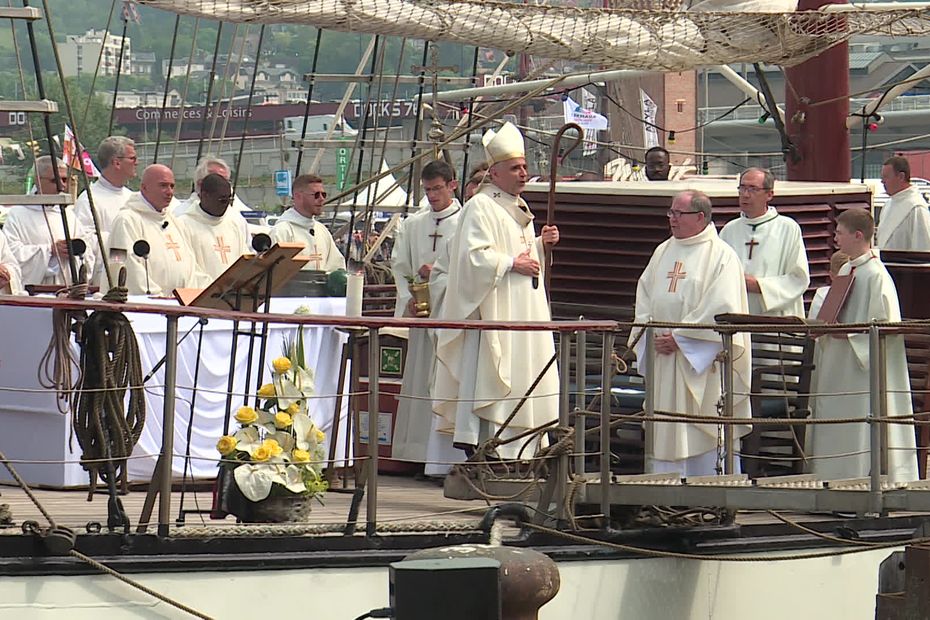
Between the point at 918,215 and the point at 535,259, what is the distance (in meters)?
5.66

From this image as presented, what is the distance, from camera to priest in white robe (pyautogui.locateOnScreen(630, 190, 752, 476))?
28.8 feet

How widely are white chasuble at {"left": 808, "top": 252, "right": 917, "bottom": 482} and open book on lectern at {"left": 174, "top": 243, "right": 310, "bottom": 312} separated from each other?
115 inches

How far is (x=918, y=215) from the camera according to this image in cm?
1365

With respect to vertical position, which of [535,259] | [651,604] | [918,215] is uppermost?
[918,215]

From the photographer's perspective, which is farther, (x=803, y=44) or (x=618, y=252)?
(x=618, y=252)

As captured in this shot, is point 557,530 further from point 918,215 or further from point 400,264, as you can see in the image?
point 918,215

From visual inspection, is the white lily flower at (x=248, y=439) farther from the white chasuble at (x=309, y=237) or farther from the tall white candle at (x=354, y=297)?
the white chasuble at (x=309, y=237)

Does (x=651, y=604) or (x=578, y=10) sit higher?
(x=578, y=10)

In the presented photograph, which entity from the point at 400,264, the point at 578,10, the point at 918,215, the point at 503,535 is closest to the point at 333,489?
the point at 503,535

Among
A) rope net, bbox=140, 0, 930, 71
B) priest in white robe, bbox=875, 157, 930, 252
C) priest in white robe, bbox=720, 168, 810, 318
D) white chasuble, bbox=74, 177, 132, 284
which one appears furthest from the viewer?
priest in white robe, bbox=875, 157, 930, 252

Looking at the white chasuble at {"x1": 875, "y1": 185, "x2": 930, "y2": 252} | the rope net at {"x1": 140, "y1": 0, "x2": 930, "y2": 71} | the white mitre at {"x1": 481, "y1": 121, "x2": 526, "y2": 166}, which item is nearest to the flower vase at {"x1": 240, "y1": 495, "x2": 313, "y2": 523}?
the rope net at {"x1": 140, "y1": 0, "x2": 930, "y2": 71}

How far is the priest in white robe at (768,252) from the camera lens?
9672 millimetres

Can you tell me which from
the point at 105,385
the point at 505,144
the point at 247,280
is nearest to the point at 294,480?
the point at 105,385

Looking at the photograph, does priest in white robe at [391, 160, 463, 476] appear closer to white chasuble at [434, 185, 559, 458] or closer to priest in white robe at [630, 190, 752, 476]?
white chasuble at [434, 185, 559, 458]
